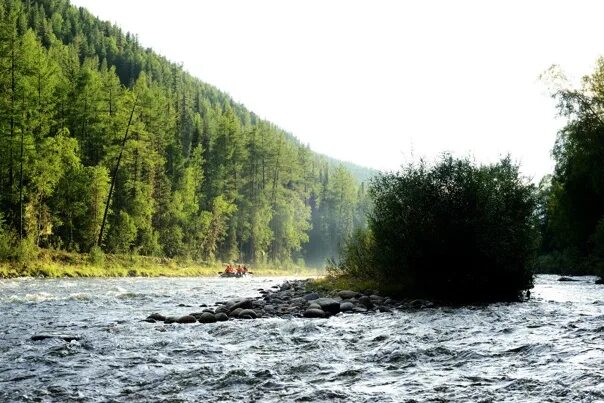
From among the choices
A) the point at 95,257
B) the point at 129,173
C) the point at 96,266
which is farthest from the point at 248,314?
the point at 129,173

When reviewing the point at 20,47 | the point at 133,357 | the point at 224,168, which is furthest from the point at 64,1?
the point at 133,357

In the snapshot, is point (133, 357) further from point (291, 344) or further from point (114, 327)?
point (114, 327)

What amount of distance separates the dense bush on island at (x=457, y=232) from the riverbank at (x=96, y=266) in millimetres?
23187

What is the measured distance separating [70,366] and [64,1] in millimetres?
164779

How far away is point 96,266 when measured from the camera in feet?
135

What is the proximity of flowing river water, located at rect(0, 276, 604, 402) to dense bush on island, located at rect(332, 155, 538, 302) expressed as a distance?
3460 mm

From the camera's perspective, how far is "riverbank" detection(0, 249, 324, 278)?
1312 inches

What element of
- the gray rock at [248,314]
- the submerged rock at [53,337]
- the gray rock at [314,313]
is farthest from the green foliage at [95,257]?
the submerged rock at [53,337]

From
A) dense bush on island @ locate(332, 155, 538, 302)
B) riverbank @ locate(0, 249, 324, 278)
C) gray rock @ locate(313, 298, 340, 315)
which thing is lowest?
riverbank @ locate(0, 249, 324, 278)

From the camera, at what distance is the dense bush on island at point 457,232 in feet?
57.0

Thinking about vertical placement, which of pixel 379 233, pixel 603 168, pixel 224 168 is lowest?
pixel 379 233

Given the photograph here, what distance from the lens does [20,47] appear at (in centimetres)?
3506

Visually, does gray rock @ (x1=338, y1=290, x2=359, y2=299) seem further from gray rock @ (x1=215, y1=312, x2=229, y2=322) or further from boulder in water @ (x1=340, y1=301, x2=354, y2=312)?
gray rock @ (x1=215, y1=312, x2=229, y2=322)

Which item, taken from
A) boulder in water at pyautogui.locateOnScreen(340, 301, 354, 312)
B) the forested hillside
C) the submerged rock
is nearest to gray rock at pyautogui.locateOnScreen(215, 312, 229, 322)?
boulder in water at pyautogui.locateOnScreen(340, 301, 354, 312)
